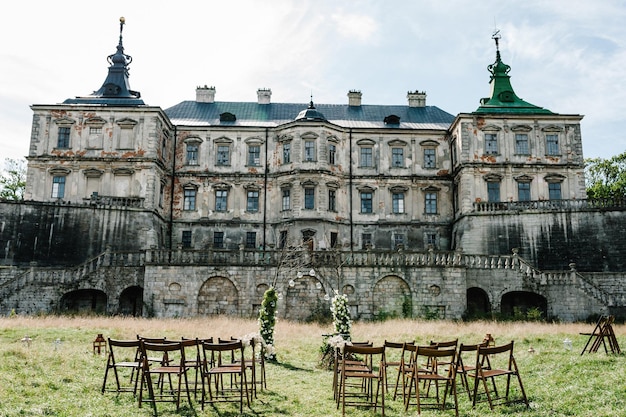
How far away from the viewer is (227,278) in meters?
26.6

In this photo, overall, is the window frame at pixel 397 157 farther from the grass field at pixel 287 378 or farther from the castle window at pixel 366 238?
the grass field at pixel 287 378

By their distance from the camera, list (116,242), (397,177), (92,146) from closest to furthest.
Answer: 1. (116,242)
2. (92,146)
3. (397,177)

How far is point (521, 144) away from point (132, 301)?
2536 centimetres

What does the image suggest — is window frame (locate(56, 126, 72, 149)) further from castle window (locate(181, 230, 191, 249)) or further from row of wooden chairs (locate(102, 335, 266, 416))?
row of wooden chairs (locate(102, 335, 266, 416))

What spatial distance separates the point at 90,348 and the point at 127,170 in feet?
63.8

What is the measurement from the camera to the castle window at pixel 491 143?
34781 millimetres

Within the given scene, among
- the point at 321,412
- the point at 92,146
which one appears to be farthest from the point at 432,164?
the point at 321,412

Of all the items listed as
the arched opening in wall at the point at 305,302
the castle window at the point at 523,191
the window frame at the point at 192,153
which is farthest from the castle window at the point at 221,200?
the castle window at the point at 523,191

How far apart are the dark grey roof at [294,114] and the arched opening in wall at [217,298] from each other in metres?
14.5

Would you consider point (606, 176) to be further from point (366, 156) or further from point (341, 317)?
point (341, 317)

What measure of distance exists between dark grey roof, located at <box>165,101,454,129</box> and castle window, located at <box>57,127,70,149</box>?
691 cm

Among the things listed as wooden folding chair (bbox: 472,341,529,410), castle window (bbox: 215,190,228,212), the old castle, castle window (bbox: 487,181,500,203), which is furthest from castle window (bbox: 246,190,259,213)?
wooden folding chair (bbox: 472,341,529,410)

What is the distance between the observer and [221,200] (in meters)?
36.2

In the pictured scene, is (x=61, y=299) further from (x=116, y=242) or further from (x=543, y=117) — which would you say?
(x=543, y=117)
